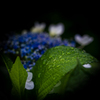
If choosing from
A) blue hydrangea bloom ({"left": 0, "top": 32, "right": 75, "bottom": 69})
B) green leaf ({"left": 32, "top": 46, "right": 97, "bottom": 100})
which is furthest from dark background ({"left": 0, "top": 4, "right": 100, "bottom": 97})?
green leaf ({"left": 32, "top": 46, "right": 97, "bottom": 100})

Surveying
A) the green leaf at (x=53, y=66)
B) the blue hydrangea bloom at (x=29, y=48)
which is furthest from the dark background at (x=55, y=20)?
the green leaf at (x=53, y=66)

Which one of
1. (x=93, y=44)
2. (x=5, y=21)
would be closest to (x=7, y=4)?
(x=5, y=21)

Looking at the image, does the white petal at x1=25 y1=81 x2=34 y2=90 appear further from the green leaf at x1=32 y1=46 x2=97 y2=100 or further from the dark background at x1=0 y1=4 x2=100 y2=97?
the dark background at x1=0 y1=4 x2=100 y2=97

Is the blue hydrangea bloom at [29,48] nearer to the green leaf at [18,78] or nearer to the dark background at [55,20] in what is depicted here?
the green leaf at [18,78]

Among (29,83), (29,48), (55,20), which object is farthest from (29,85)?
(55,20)

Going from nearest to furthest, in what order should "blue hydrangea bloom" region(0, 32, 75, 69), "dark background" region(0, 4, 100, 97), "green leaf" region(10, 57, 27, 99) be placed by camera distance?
"green leaf" region(10, 57, 27, 99)
"blue hydrangea bloom" region(0, 32, 75, 69)
"dark background" region(0, 4, 100, 97)

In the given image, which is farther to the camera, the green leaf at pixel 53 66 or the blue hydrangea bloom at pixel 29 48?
the blue hydrangea bloom at pixel 29 48
